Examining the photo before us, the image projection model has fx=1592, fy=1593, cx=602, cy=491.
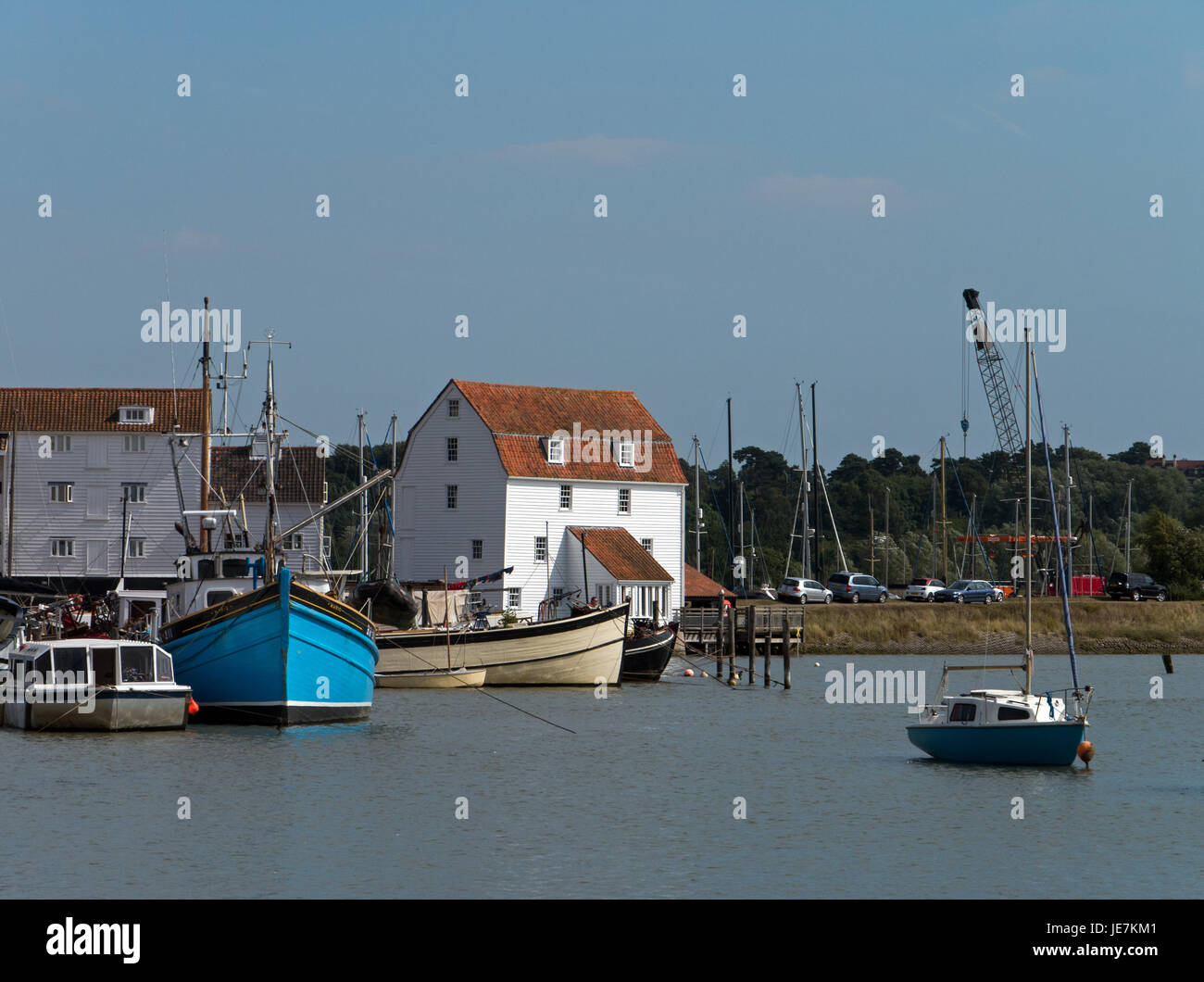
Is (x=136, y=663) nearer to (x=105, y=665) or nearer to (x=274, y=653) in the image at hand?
(x=105, y=665)

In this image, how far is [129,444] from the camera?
8438cm

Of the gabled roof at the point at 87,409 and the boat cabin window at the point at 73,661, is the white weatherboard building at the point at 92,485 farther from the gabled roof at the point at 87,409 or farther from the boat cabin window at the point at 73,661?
the boat cabin window at the point at 73,661

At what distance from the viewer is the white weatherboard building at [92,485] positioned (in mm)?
82562

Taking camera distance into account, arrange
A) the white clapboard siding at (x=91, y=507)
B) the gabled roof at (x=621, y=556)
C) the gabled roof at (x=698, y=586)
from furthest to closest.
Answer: the gabled roof at (x=698, y=586) < the white clapboard siding at (x=91, y=507) < the gabled roof at (x=621, y=556)

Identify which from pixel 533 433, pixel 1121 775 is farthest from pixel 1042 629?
pixel 1121 775

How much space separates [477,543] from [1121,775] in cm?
4148

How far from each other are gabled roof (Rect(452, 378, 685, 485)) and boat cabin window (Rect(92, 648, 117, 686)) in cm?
3536

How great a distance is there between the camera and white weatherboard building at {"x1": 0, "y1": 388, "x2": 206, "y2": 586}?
8256 cm

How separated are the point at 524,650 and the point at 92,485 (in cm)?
3643

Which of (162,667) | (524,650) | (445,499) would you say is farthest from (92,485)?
(162,667)

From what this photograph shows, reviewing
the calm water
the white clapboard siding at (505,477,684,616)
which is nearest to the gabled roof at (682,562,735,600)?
the white clapboard siding at (505,477,684,616)

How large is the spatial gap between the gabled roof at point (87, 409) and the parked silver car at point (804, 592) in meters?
32.8

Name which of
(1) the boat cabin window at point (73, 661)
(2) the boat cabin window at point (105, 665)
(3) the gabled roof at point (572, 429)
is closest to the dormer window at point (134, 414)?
(3) the gabled roof at point (572, 429)

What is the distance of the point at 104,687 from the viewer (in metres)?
39.4
